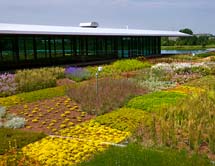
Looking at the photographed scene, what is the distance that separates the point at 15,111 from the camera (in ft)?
38.6

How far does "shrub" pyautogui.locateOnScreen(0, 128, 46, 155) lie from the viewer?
8.00m

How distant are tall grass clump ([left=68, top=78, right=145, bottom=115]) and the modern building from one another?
818 centimetres

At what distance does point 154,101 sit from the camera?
1176cm

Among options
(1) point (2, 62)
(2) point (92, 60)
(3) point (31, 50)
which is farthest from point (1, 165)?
(2) point (92, 60)

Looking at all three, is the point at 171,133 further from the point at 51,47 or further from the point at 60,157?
the point at 51,47

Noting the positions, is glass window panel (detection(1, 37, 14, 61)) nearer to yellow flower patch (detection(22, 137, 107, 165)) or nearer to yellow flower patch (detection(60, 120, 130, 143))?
yellow flower patch (detection(60, 120, 130, 143))

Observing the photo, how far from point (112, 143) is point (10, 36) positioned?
1641 centimetres

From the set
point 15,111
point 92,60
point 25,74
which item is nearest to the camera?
point 15,111

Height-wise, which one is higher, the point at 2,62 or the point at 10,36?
the point at 10,36

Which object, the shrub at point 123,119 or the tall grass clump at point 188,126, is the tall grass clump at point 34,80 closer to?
the shrub at point 123,119

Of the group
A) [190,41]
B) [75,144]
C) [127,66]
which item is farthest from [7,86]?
[190,41]

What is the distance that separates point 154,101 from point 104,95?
178cm

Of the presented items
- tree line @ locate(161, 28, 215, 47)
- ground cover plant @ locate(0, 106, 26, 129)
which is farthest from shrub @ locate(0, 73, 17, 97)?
tree line @ locate(161, 28, 215, 47)

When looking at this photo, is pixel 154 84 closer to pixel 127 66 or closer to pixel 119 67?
pixel 119 67
